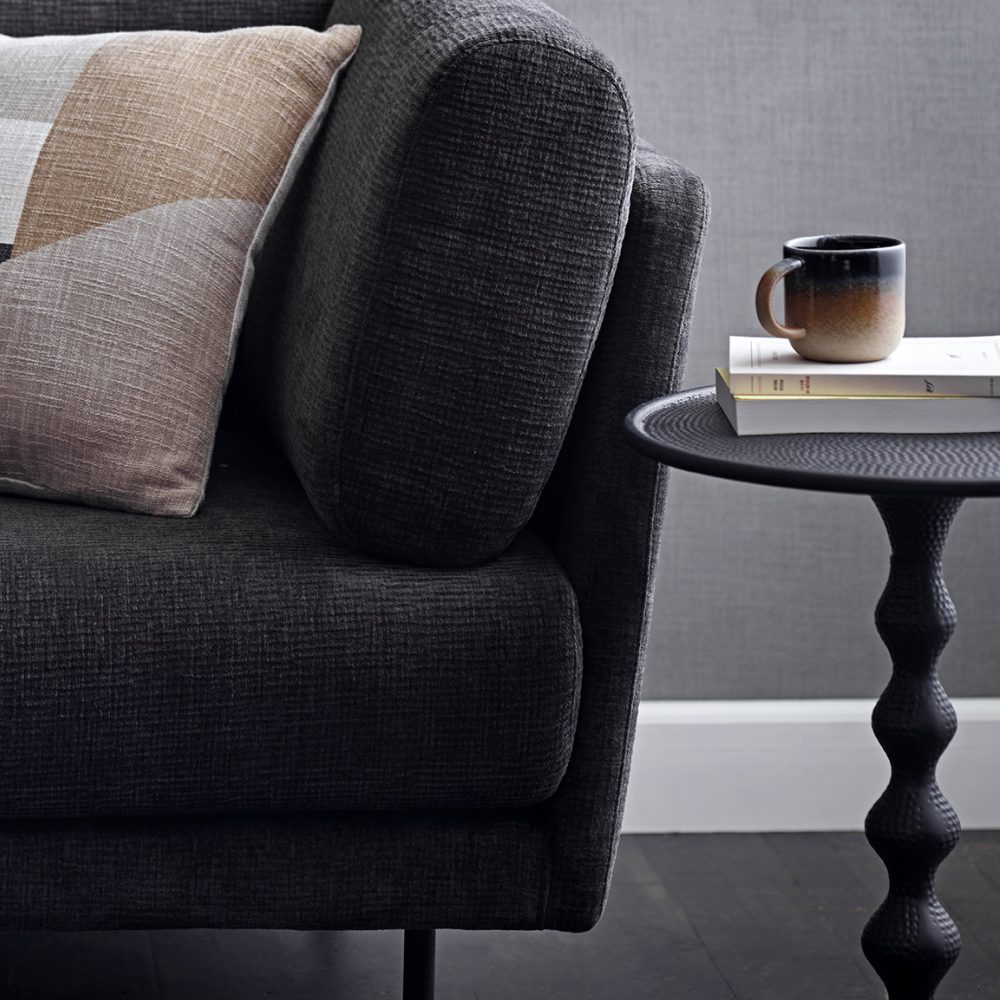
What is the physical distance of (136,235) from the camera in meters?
1.25

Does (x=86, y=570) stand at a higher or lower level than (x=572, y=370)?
lower

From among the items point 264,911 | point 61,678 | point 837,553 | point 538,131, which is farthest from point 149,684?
point 837,553

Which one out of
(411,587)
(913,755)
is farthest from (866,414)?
(411,587)

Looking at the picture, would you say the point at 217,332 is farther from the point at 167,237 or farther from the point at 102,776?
the point at 102,776

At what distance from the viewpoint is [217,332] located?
126cm

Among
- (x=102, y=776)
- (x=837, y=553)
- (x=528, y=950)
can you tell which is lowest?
(x=528, y=950)

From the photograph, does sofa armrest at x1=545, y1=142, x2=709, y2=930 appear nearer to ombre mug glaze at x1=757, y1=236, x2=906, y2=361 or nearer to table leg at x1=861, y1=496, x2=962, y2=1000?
ombre mug glaze at x1=757, y1=236, x2=906, y2=361

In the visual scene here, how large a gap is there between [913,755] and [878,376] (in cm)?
27

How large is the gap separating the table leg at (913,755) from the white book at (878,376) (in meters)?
0.08

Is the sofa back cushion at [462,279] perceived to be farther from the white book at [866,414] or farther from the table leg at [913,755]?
the table leg at [913,755]

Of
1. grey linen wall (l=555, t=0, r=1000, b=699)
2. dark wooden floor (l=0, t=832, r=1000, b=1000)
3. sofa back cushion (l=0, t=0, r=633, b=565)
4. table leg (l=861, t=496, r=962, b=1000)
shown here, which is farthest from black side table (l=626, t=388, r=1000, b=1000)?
grey linen wall (l=555, t=0, r=1000, b=699)

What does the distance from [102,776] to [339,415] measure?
0.31m

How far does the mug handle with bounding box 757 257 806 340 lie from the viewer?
1.08 m

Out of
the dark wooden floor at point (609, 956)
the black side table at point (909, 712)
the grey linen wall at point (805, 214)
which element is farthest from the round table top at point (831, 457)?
the grey linen wall at point (805, 214)
